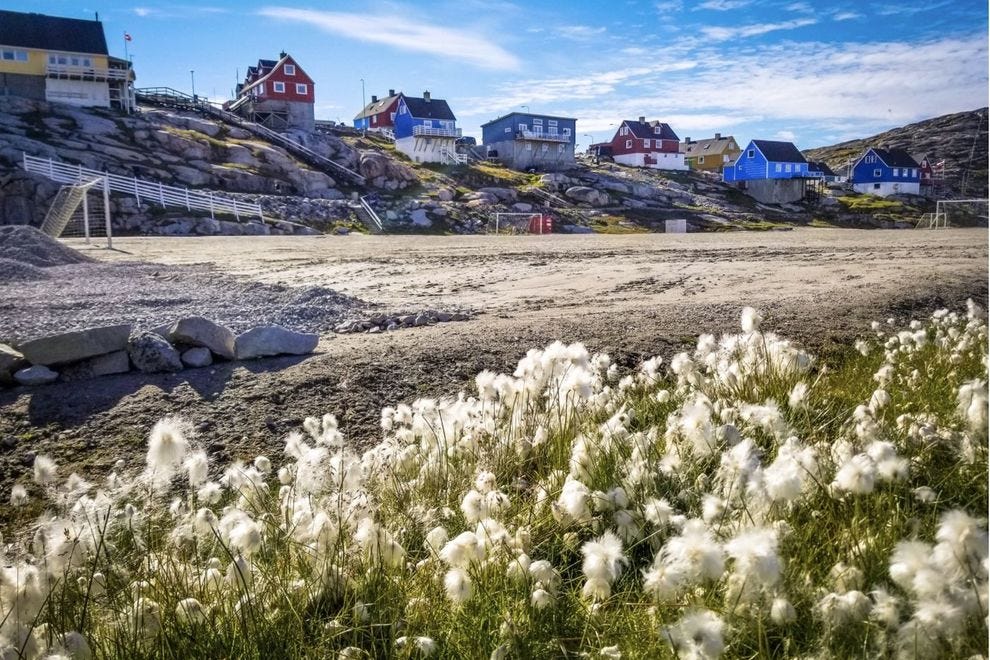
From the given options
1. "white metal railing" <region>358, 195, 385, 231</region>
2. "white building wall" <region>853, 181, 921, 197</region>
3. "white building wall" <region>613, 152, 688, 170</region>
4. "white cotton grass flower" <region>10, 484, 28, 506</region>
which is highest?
"white building wall" <region>613, 152, 688, 170</region>

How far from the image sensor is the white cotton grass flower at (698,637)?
2.06m

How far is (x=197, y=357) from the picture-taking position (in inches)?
260

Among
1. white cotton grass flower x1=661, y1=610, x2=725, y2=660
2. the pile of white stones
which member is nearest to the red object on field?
the pile of white stones

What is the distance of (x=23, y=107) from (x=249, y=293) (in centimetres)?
6264

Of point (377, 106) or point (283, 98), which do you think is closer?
point (283, 98)

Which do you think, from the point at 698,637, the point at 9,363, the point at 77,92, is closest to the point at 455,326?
the point at 9,363

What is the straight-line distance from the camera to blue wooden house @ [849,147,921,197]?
108688mm

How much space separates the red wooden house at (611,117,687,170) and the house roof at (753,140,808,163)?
629 inches

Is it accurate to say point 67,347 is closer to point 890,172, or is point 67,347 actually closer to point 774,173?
point 774,173

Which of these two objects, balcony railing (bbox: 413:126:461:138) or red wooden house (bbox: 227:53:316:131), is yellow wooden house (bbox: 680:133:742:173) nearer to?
balcony railing (bbox: 413:126:461:138)

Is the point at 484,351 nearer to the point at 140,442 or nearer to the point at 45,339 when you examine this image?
the point at 140,442

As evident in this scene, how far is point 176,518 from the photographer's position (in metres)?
3.66

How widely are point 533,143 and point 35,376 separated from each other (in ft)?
309

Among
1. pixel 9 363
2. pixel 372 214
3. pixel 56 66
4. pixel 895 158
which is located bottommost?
pixel 9 363
